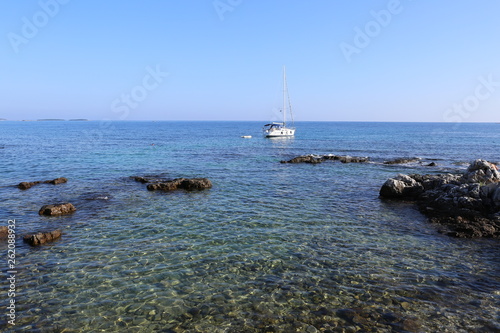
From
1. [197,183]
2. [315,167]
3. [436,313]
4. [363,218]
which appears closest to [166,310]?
[436,313]

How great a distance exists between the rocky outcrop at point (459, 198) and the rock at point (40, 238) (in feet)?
61.5

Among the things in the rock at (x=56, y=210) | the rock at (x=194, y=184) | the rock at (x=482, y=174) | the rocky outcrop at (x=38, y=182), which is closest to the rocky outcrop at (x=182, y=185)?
the rock at (x=194, y=184)

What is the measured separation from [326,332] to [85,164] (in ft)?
121

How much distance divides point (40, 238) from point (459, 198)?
23.1 metres

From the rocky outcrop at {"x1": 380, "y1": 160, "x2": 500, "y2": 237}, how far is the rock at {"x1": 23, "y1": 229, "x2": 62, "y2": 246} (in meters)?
18.8

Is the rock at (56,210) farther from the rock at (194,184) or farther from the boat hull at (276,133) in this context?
the boat hull at (276,133)

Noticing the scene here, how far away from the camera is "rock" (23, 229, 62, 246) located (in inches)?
541

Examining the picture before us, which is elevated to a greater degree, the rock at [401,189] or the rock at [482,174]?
the rock at [482,174]

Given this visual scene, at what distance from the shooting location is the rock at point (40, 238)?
45.1 ft

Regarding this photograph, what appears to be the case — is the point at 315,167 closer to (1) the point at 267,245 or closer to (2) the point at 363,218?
(2) the point at 363,218

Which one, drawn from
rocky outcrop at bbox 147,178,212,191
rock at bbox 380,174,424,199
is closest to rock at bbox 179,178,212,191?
rocky outcrop at bbox 147,178,212,191

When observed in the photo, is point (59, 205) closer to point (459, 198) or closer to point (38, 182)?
point (38, 182)

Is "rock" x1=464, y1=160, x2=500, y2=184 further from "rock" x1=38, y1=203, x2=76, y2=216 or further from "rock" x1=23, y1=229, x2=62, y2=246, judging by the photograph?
"rock" x1=38, y1=203, x2=76, y2=216

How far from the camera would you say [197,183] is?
25.6 metres
